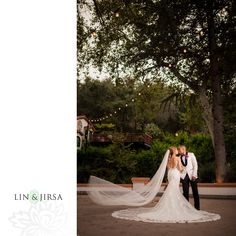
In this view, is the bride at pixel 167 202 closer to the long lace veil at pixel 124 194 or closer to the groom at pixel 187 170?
the long lace veil at pixel 124 194

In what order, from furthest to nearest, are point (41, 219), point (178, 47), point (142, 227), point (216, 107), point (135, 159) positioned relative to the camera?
point (135, 159)
point (216, 107)
point (178, 47)
point (142, 227)
point (41, 219)

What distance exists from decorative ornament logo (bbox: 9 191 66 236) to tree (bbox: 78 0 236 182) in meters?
7.19

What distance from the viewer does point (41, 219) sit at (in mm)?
2312

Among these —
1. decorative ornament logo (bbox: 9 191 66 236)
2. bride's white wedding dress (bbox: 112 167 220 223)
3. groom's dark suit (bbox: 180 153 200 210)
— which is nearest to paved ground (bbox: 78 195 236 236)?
bride's white wedding dress (bbox: 112 167 220 223)

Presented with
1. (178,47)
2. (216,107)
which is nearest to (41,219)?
(178,47)

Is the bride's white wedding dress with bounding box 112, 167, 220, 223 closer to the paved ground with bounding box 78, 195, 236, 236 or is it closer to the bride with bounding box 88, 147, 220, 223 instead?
the bride with bounding box 88, 147, 220, 223

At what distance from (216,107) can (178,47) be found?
175 cm

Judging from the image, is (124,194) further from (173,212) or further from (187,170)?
(173,212)

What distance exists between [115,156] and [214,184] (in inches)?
126

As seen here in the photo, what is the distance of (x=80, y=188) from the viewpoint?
37.0 feet

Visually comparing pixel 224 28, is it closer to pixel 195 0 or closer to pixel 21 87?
pixel 195 0

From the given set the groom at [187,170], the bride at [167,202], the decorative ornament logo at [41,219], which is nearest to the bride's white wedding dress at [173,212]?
the bride at [167,202]

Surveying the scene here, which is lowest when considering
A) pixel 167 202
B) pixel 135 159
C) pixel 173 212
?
pixel 173 212

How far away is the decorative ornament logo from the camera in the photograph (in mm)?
2293
